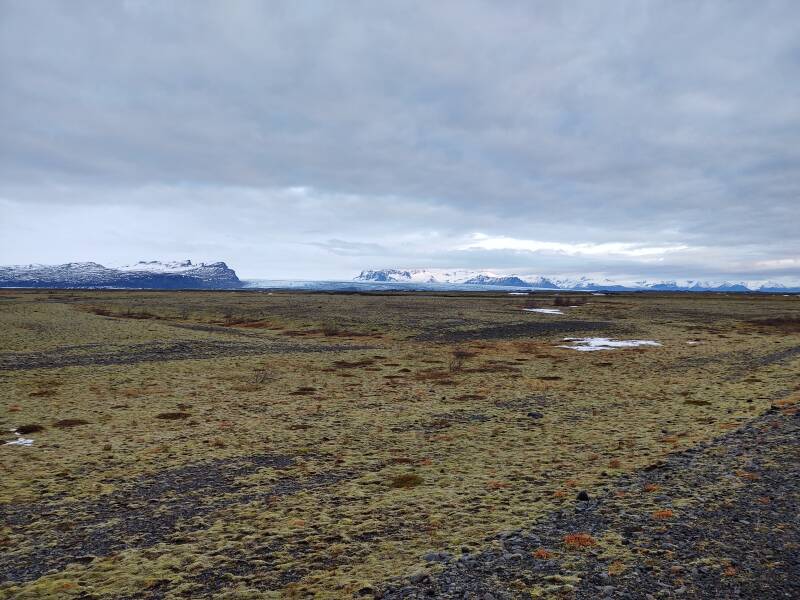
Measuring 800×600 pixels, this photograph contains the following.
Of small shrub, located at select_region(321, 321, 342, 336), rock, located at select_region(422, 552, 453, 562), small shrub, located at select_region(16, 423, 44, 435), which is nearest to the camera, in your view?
rock, located at select_region(422, 552, 453, 562)

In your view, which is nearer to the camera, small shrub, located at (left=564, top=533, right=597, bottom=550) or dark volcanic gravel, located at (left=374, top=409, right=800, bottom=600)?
dark volcanic gravel, located at (left=374, top=409, right=800, bottom=600)

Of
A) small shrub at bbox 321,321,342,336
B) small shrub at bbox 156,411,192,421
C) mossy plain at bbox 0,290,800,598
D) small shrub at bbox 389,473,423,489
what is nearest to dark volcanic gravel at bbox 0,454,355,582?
mossy plain at bbox 0,290,800,598

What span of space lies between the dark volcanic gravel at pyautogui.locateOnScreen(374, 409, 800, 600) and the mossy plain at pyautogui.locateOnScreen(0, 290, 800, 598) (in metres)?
0.58

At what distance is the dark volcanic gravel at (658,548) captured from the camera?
6648 millimetres

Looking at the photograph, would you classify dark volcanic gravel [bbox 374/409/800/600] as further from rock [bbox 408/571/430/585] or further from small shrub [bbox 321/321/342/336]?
small shrub [bbox 321/321/342/336]

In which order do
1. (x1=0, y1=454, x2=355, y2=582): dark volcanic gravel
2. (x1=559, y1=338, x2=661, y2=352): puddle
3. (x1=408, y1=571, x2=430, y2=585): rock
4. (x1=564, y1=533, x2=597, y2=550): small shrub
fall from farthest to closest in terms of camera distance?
(x1=559, y1=338, x2=661, y2=352): puddle < (x1=0, y1=454, x2=355, y2=582): dark volcanic gravel < (x1=564, y1=533, x2=597, y2=550): small shrub < (x1=408, y1=571, x2=430, y2=585): rock

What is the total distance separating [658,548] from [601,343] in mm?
32948

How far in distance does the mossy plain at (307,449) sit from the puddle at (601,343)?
11.0 ft

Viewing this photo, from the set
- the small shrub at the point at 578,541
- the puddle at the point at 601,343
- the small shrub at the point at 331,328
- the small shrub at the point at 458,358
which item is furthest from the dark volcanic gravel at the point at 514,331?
the small shrub at the point at 578,541

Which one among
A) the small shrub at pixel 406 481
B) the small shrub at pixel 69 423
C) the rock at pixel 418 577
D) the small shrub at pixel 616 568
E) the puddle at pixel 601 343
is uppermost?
the small shrub at pixel 616 568

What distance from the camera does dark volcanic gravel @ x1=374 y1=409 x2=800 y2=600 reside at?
665 centimetres

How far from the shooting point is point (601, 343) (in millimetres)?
38344

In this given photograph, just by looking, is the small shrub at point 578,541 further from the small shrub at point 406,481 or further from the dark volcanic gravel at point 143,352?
the dark volcanic gravel at point 143,352

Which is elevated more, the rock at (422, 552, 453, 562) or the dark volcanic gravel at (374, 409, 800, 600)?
the dark volcanic gravel at (374, 409, 800, 600)
